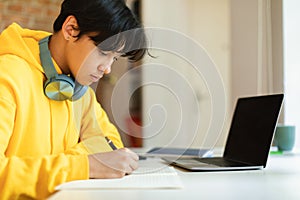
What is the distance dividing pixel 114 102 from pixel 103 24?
333mm

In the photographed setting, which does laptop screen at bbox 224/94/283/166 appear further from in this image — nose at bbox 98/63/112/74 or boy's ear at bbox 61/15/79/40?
boy's ear at bbox 61/15/79/40

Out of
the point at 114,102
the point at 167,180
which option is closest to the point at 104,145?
the point at 114,102

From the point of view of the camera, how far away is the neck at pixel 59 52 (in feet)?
3.72

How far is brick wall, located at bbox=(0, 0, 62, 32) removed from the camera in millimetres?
3439

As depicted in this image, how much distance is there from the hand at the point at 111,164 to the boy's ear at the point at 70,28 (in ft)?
1.07

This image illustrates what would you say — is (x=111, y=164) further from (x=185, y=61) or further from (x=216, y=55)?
(x=216, y=55)

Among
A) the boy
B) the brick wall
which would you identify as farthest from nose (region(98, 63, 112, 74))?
the brick wall

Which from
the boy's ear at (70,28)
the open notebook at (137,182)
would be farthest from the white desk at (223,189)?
A: the boy's ear at (70,28)

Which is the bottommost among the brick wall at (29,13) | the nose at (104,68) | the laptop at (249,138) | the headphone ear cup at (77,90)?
the laptop at (249,138)

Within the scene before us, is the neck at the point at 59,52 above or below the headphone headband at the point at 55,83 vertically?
above

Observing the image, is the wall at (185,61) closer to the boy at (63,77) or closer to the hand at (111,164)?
the boy at (63,77)

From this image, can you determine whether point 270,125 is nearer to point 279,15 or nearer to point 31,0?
point 279,15

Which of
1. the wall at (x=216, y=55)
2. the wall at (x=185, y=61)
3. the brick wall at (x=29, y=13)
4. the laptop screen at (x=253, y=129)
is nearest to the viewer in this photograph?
the laptop screen at (x=253, y=129)

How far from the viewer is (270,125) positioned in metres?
1.16
